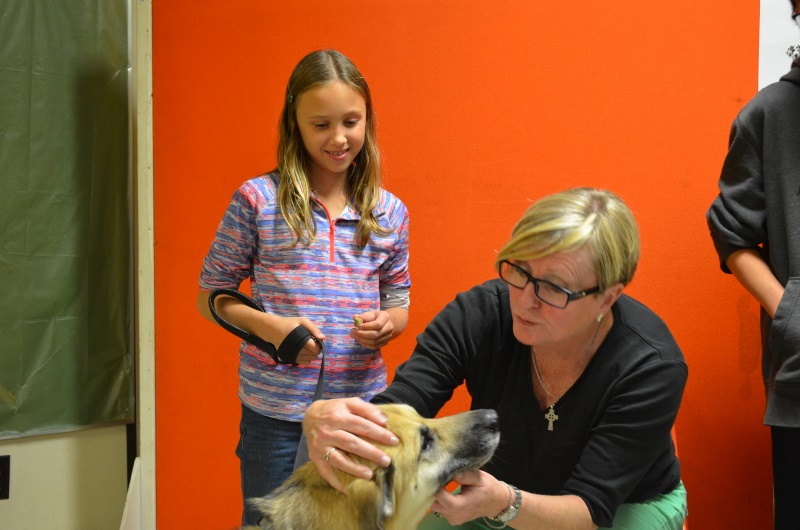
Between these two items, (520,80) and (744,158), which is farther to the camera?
(520,80)

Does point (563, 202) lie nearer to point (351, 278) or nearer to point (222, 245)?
point (351, 278)

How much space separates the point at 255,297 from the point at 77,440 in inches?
54.5

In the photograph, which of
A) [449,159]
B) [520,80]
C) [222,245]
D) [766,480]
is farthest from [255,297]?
[766,480]

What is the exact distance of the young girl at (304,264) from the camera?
5.65 ft

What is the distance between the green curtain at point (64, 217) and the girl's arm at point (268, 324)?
1.17 metres

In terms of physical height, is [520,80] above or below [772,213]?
above

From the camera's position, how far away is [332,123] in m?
1.74

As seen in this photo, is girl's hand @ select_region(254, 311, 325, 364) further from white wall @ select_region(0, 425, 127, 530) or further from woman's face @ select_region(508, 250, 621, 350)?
white wall @ select_region(0, 425, 127, 530)

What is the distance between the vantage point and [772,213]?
1.68 m

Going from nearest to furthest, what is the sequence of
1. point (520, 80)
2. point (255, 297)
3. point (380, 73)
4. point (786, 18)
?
point (255, 297) → point (786, 18) → point (520, 80) → point (380, 73)

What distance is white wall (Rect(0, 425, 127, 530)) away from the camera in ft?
8.61

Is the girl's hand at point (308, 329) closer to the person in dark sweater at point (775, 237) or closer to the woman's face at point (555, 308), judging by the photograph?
the woman's face at point (555, 308)

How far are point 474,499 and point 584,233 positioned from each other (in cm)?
56

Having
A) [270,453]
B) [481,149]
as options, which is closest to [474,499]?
[270,453]
